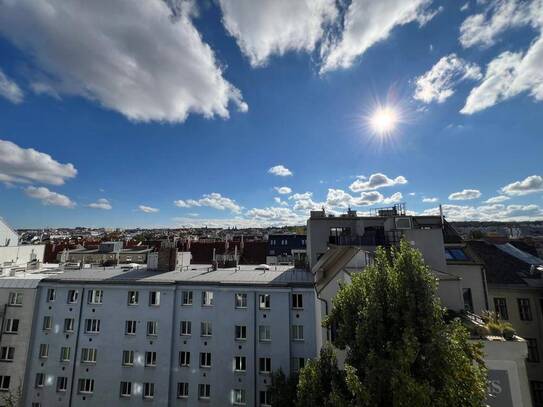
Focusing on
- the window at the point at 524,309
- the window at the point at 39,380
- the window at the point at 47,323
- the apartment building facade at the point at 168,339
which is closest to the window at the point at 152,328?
the apartment building facade at the point at 168,339

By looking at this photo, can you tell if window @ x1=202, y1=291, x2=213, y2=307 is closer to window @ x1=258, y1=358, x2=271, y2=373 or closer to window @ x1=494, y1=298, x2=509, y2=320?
window @ x1=258, y1=358, x2=271, y2=373

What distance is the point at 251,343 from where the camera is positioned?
25172 mm

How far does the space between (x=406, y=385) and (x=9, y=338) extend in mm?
40392

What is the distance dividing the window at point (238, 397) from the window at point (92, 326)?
640 inches

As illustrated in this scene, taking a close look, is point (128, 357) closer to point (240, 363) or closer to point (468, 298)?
point (240, 363)

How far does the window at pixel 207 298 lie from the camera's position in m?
26.6

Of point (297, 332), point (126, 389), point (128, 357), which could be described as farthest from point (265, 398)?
point (128, 357)

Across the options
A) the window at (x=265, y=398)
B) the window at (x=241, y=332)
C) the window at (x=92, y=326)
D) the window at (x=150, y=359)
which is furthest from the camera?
the window at (x=92, y=326)

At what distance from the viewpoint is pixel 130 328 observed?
88.8 ft

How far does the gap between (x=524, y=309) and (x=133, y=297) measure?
133 feet

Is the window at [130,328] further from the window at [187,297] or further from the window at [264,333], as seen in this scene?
the window at [264,333]

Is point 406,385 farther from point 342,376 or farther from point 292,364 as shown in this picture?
point 292,364

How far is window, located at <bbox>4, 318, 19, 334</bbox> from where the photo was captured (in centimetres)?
2844

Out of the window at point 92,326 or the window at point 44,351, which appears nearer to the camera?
the window at point 92,326
